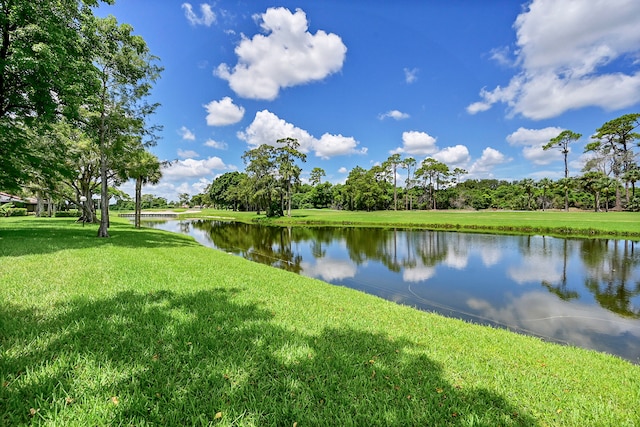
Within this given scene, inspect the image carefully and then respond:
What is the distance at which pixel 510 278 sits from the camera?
40.5ft

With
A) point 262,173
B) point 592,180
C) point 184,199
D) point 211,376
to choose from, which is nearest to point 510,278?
point 211,376

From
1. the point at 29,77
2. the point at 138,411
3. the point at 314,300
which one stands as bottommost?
the point at 314,300

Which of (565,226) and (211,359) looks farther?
(565,226)

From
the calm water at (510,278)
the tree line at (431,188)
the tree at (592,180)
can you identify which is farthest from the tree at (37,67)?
the tree at (592,180)

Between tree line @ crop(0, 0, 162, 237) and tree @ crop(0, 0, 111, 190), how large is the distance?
A: 27mm

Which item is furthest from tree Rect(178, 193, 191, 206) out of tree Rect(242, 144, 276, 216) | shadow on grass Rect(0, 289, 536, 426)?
shadow on grass Rect(0, 289, 536, 426)

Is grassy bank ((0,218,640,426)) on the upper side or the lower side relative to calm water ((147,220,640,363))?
upper

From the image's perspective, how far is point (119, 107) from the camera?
15133 mm

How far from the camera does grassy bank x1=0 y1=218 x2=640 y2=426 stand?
2.49m

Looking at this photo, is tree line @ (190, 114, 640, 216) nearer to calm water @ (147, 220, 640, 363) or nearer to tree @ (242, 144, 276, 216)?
tree @ (242, 144, 276, 216)

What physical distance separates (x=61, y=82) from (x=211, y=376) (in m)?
12.8

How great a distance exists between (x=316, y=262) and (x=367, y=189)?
181 feet

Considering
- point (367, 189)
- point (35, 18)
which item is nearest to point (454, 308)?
point (35, 18)

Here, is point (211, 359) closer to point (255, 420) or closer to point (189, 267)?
point (255, 420)
